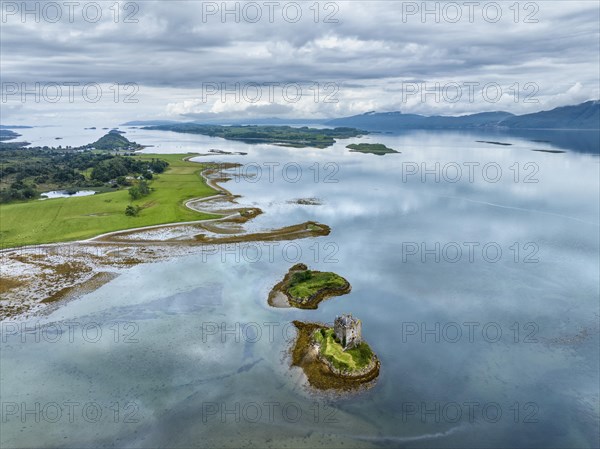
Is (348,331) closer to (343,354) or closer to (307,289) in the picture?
(343,354)

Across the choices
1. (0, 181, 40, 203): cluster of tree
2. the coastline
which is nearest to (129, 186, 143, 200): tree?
the coastline

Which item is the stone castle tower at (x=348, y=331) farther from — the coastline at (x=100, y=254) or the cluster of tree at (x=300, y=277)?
the coastline at (x=100, y=254)

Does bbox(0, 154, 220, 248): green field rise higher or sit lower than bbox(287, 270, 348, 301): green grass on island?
higher

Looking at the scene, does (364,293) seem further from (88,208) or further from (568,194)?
(568,194)

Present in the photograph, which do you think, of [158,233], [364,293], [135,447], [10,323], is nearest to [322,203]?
[158,233]

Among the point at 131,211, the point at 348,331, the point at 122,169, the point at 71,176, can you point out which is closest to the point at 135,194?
the point at 131,211

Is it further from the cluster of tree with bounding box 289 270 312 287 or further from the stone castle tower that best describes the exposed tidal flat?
the cluster of tree with bounding box 289 270 312 287

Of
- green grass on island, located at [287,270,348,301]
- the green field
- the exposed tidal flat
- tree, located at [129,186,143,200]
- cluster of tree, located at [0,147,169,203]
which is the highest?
cluster of tree, located at [0,147,169,203]
